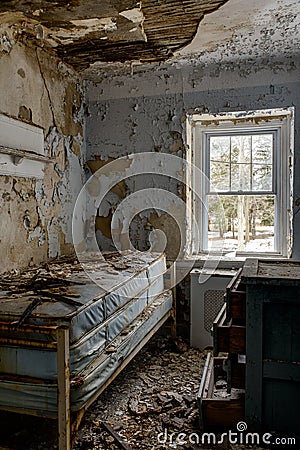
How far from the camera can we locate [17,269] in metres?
2.96

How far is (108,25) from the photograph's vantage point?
2.74 m

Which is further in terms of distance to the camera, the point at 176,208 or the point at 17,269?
the point at 176,208

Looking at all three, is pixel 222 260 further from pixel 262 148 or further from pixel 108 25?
pixel 108 25

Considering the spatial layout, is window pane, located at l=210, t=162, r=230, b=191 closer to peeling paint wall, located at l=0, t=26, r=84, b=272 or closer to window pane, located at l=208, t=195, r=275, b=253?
window pane, located at l=208, t=195, r=275, b=253

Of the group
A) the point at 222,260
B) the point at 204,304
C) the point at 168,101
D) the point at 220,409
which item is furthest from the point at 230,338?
the point at 168,101

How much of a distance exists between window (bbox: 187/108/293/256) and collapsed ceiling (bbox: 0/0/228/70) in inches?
35.3

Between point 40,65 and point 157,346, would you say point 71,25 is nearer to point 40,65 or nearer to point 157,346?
point 40,65

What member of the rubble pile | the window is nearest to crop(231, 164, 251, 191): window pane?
the window

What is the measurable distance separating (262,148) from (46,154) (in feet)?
6.46

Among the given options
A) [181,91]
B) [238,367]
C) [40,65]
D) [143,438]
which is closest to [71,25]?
[40,65]

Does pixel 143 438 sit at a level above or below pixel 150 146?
below

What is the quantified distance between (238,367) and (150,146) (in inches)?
91.3

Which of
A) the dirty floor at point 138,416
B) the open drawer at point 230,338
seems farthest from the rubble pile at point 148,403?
the open drawer at point 230,338

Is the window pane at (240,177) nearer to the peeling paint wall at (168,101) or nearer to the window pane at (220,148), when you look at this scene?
the window pane at (220,148)
